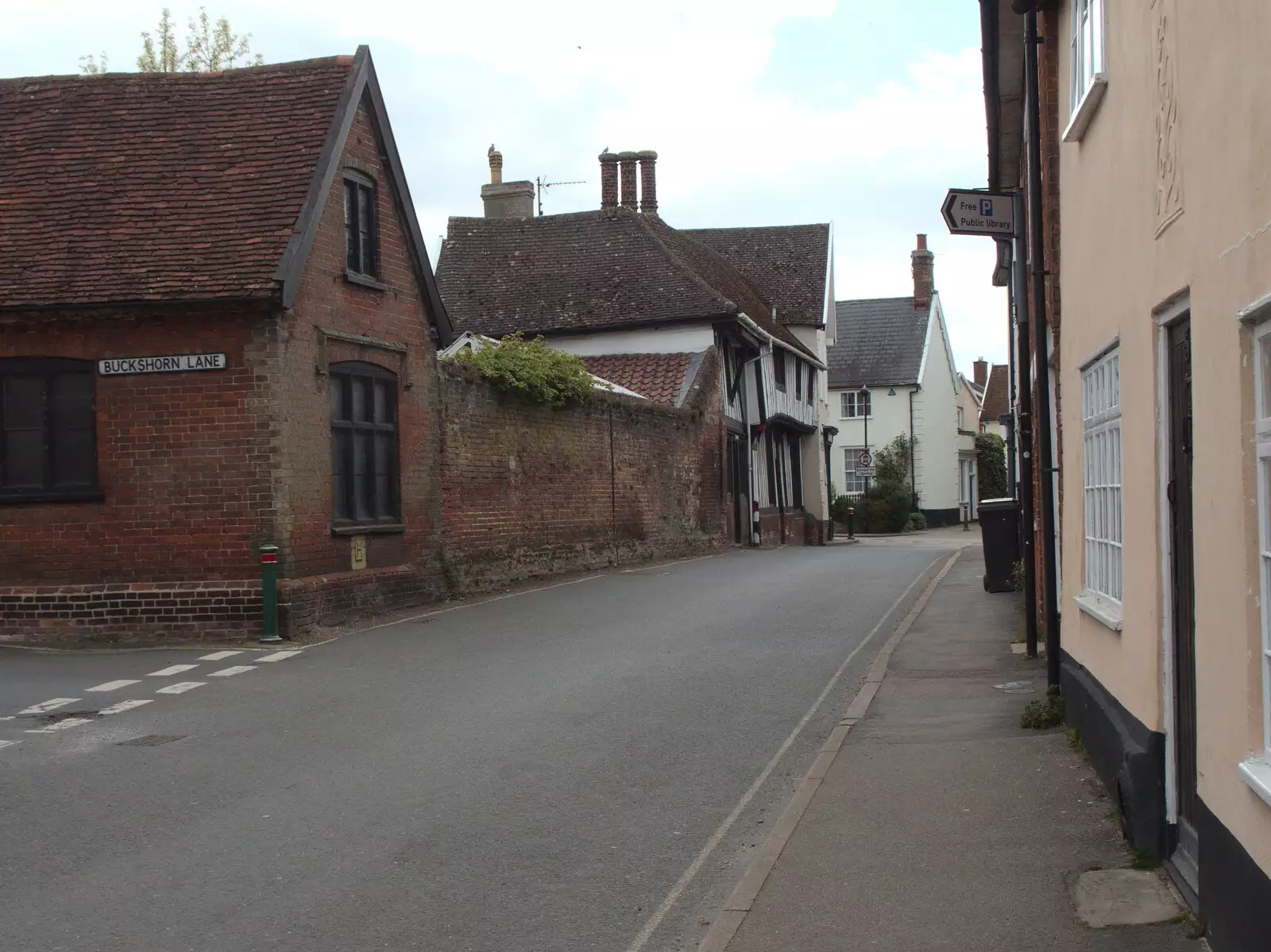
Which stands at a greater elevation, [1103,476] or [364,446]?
[364,446]

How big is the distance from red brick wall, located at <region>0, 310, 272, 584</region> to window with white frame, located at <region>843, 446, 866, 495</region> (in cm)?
4438

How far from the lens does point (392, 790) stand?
8133 mm

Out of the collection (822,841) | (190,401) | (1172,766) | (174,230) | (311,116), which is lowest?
(822,841)

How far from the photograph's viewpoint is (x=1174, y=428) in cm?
605

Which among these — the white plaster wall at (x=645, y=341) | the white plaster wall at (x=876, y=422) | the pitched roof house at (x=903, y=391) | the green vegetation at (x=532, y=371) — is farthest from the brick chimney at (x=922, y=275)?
the green vegetation at (x=532, y=371)

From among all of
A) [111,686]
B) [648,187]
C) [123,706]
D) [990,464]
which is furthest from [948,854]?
[990,464]

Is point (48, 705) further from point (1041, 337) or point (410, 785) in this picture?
point (1041, 337)

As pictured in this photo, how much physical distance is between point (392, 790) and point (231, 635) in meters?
8.30

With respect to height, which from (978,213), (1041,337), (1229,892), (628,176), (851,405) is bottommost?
(1229,892)

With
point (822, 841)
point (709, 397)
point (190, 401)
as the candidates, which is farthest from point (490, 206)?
point (822, 841)

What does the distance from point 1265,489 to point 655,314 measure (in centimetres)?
3128

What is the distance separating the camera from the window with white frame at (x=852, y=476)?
59.6 metres

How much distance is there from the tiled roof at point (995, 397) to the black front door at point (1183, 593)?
75379mm

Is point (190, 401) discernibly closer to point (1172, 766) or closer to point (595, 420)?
point (595, 420)
